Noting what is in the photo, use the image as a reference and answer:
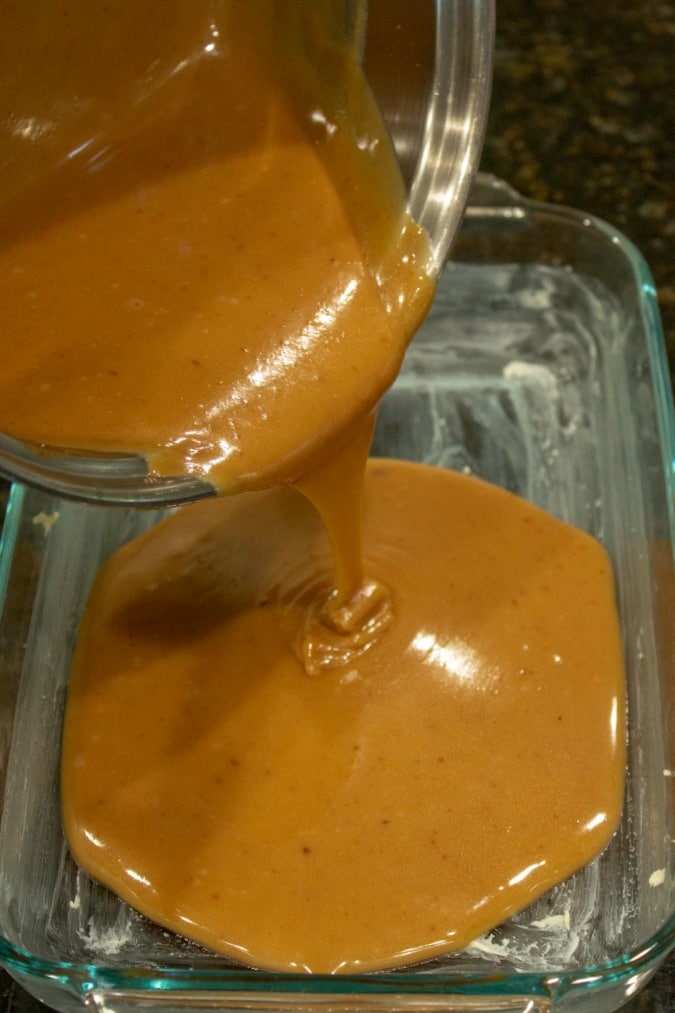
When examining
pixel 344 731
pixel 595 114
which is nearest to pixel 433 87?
pixel 344 731

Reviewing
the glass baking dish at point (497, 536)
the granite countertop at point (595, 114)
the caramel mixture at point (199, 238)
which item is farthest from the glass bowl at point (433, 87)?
the granite countertop at point (595, 114)

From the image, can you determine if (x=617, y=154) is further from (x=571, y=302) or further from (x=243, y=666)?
(x=243, y=666)

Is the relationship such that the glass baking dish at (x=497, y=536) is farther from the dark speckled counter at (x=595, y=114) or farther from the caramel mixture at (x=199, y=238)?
the caramel mixture at (x=199, y=238)

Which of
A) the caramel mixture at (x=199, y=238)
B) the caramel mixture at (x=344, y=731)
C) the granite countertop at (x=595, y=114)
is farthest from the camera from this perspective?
the granite countertop at (x=595, y=114)

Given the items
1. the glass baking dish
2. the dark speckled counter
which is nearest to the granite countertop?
the dark speckled counter

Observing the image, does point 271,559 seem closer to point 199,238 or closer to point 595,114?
point 199,238

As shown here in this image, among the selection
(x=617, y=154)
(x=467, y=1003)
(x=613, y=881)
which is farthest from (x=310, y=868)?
(x=617, y=154)
